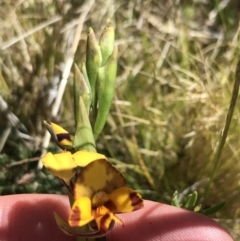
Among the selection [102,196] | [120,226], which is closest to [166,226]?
[120,226]

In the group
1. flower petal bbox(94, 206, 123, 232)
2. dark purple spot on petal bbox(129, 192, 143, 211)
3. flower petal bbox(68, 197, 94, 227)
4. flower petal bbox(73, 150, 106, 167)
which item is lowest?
flower petal bbox(94, 206, 123, 232)

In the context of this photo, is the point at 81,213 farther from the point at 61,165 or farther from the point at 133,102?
the point at 133,102

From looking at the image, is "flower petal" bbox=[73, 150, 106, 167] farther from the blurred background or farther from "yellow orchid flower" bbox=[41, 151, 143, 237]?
the blurred background

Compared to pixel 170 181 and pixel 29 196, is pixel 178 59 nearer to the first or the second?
pixel 170 181

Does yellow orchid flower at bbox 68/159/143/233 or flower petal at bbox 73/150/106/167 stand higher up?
flower petal at bbox 73/150/106/167

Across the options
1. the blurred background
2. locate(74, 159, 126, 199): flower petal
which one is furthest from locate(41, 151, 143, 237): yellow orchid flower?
the blurred background

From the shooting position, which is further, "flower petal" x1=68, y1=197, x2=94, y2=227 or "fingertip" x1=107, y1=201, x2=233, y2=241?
"fingertip" x1=107, y1=201, x2=233, y2=241
